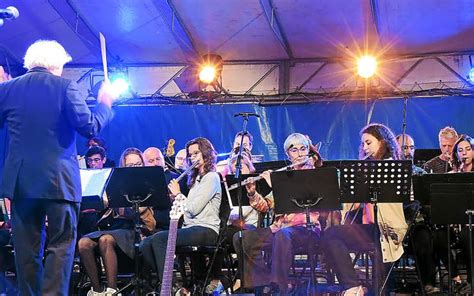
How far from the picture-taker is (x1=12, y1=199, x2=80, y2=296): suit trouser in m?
3.96

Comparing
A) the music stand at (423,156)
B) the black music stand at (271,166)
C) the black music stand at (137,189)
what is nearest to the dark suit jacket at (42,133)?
the black music stand at (137,189)

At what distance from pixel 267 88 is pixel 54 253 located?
6.33 metres

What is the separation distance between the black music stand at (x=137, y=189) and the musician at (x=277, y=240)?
31.0 inches

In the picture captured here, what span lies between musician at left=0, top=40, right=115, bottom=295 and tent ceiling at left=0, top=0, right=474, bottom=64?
14.2 feet

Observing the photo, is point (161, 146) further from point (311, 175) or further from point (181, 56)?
point (311, 175)

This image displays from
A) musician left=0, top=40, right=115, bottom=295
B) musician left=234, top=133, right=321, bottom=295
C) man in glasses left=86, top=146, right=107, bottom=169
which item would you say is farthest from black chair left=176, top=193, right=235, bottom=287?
musician left=0, top=40, right=115, bottom=295

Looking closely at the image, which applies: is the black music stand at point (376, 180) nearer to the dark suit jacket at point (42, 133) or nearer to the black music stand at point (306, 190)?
the black music stand at point (306, 190)

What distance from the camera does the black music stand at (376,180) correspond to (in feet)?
16.9

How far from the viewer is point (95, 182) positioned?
5.15 metres

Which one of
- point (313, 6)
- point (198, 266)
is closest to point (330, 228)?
point (198, 266)

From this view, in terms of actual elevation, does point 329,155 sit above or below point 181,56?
below

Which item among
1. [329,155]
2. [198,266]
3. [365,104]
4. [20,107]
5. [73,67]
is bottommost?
[198,266]

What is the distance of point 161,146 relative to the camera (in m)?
9.55

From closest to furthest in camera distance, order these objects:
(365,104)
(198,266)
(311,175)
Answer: (311,175)
(198,266)
(365,104)
